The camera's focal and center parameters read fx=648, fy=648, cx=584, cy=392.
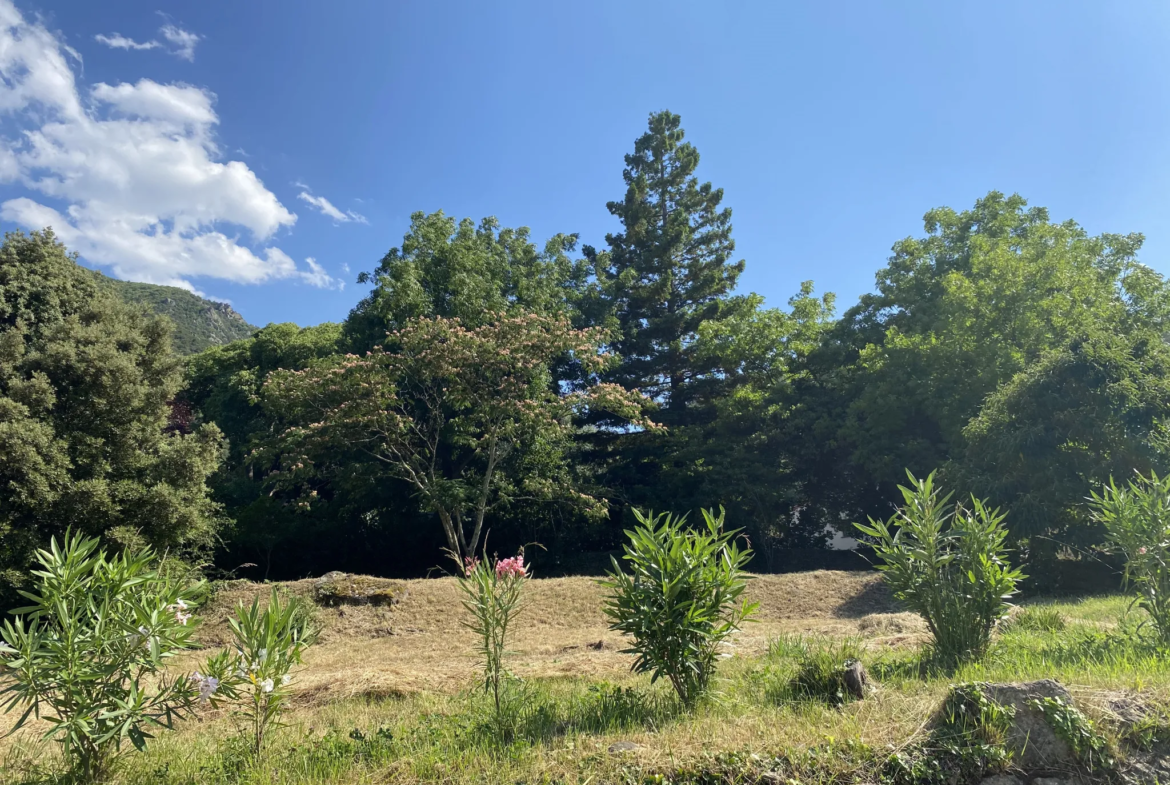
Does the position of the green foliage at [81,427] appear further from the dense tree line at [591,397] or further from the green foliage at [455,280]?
the green foliage at [455,280]

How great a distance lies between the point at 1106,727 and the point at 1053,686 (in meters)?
0.25

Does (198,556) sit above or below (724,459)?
below

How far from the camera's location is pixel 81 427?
10977 millimetres

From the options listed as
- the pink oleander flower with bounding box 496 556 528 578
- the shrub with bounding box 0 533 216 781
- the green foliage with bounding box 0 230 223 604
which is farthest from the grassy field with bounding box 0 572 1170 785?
the green foliage with bounding box 0 230 223 604

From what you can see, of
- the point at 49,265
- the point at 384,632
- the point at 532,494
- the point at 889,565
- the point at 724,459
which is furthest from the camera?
the point at 724,459

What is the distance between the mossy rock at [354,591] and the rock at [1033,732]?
9.59 m

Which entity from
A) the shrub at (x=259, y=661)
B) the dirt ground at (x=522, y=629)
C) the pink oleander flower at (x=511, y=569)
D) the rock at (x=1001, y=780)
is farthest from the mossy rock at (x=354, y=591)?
the rock at (x=1001, y=780)

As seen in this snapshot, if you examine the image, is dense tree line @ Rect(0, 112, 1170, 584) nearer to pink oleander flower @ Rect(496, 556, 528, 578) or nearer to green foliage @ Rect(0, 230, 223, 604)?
green foliage @ Rect(0, 230, 223, 604)

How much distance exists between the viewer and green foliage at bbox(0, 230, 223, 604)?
9.92 metres

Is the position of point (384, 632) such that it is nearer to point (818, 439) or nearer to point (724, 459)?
point (724, 459)

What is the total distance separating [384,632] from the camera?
33.3 ft

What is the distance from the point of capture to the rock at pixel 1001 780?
2.94 m

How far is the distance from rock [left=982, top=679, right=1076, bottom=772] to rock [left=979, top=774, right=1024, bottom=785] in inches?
3.0

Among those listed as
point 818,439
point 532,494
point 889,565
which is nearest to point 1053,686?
point 889,565
